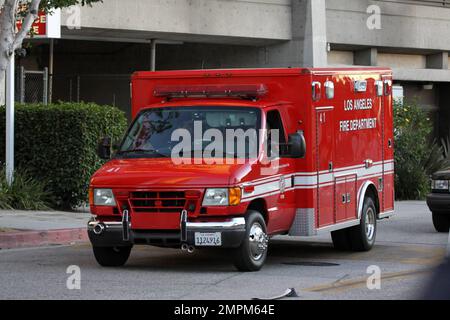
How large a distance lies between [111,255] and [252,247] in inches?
69.3

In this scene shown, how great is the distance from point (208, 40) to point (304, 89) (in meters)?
15.1

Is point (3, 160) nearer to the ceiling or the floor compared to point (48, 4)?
nearer to the floor

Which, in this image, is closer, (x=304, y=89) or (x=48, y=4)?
(x=304, y=89)

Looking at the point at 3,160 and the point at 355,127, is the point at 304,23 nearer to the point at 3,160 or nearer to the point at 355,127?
the point at 3,160

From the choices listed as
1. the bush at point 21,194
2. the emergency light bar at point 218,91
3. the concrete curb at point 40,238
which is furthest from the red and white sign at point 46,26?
the emergency light bar at point 218,91

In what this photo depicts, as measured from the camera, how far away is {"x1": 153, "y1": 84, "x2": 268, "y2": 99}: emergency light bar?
1237 cm

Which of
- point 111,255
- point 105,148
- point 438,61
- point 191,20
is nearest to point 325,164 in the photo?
point 105,148

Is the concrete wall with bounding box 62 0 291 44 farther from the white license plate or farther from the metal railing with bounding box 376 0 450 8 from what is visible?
the white license plate

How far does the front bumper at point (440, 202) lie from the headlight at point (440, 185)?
111 millimetres

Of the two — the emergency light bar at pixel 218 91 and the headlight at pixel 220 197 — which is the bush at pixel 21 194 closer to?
the emergency light bar at pixel 218 91

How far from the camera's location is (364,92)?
46.4ft

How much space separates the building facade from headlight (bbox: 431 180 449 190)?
9.84 metres

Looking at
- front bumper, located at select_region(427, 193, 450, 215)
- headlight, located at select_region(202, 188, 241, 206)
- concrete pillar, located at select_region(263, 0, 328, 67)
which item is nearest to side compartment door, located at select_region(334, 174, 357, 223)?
headlight, located at select_region(202, 188, 241, 206)
